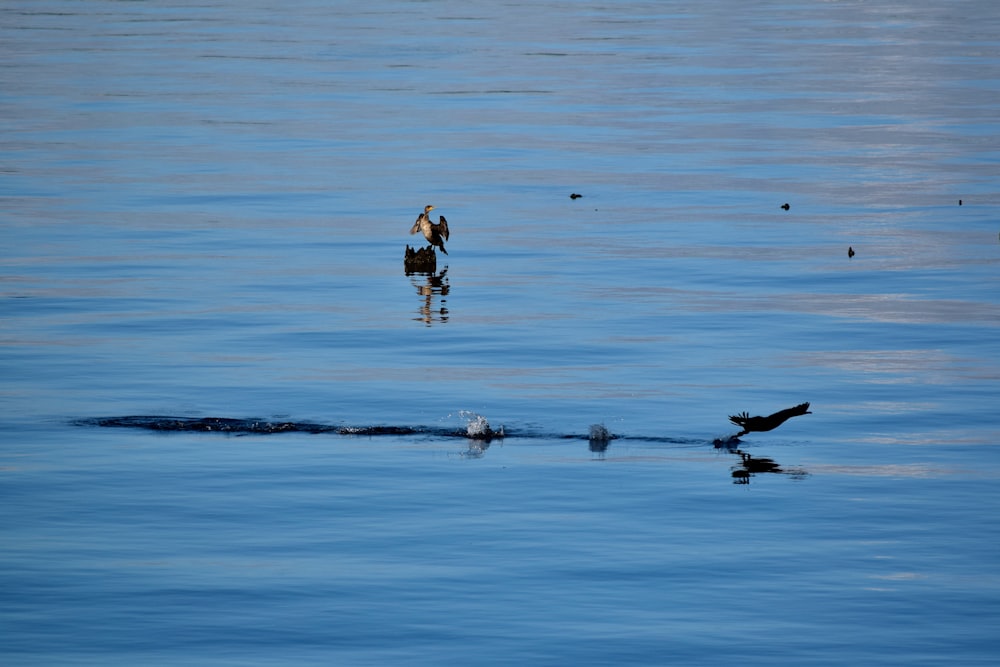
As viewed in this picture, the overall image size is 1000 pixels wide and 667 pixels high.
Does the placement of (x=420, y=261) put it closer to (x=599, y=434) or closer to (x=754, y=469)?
(x=599, y=434)

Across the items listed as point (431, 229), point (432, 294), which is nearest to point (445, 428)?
point (432, 294)

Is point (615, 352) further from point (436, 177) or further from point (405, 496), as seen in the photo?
point (436, 177)

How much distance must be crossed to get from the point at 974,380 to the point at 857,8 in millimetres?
91756

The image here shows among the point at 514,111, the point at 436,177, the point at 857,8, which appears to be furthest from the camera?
the point at 857,8

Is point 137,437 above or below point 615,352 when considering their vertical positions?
below

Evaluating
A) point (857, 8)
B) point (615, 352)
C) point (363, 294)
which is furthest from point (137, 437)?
point (857, 8)

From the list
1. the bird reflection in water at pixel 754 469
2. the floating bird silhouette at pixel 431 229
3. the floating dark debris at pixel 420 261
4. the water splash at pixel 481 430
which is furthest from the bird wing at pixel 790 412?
the floating bird silhouette at pixel 431 229

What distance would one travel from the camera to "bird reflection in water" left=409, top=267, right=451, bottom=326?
85.5 feet

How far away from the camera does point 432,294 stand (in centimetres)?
2811

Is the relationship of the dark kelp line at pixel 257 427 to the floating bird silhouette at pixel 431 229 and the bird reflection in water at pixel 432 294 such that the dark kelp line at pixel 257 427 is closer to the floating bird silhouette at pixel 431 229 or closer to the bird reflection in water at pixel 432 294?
the bird reflection in water at pixel 432 294

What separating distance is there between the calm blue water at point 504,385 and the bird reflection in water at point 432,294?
0.11m

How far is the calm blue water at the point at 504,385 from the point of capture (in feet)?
44.0

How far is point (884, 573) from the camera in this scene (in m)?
14.3

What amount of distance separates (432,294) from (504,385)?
7166mm
